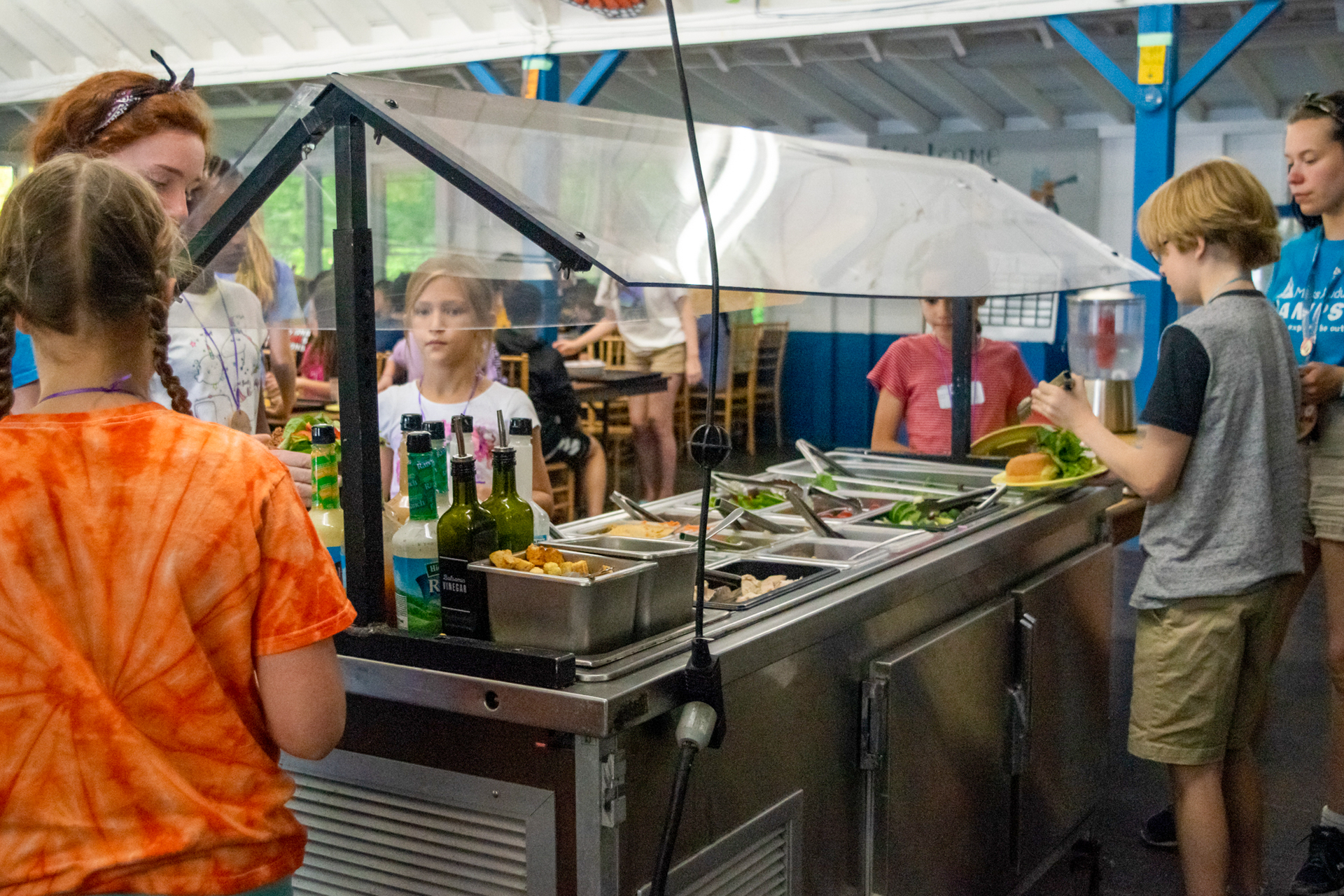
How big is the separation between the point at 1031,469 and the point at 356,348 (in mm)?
1829

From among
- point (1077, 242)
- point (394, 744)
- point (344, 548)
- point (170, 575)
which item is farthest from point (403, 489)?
point (1077, 242)

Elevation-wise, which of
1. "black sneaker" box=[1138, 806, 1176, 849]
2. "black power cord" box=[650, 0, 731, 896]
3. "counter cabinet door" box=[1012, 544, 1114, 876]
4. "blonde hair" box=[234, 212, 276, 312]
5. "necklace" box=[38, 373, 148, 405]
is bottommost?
"black sneaker" box=[1138, 806, 1176, 849]

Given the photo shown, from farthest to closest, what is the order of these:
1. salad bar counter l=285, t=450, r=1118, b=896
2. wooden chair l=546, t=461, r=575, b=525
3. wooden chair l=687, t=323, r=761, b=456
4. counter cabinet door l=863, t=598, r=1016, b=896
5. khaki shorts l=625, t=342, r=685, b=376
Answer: wooden chair l=687, t=323, r=761, b=456
khaki shorts l=625, t=342, r=685, b=376
wooden chair l=546, t=461, r=575, b=525
counter cabinet door l=863, t=598, r=1016, b=896
salad bar counter l=285, t=450, r=1118, b=896

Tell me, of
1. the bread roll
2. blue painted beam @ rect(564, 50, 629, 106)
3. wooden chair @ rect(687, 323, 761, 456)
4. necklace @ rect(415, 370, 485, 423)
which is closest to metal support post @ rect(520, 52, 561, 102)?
blue painted beam @ rect(564, 50, 629, 106)

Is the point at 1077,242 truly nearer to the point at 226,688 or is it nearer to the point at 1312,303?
the point at 1312,303

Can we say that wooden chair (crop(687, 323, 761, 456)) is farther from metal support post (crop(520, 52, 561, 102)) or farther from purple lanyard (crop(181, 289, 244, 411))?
purple lanyard (crop(181, 289, 244, 411))

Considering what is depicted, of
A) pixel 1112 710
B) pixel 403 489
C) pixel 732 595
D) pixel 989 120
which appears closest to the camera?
pixel 403 489

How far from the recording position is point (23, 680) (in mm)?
1143

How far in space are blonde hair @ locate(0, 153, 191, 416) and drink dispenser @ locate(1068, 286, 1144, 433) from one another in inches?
97.2

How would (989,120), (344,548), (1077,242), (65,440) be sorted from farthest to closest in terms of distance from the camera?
(989,120), (1077,242), (344,548), (65,440)

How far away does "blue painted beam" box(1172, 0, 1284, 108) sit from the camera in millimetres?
5812

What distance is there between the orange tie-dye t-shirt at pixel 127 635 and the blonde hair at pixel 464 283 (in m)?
0.91

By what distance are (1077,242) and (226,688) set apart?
93.2 inches

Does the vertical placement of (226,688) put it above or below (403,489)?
below
